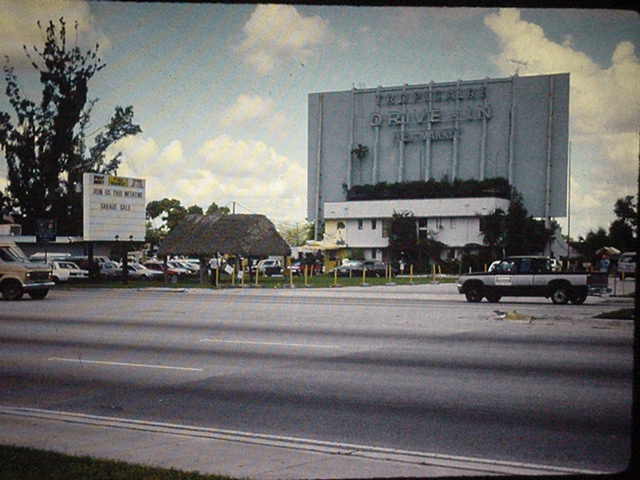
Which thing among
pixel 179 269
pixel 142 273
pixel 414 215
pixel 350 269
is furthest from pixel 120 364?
pixel 414 215

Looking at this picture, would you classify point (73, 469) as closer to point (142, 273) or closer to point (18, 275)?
point (18, 275)

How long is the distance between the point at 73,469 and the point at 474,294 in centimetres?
2603

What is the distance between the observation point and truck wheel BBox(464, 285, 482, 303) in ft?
103

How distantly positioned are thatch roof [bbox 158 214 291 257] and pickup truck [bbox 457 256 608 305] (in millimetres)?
22815

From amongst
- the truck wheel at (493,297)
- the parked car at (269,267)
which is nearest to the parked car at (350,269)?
the parked car at (269,267)

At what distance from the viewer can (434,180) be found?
95375 mm

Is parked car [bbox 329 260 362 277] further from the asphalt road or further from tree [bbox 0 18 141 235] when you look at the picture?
the asphalt road

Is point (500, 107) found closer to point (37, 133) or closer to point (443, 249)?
point (443, 249)

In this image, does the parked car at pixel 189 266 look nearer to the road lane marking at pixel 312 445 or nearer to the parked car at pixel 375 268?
the parked car at pixel 375 268

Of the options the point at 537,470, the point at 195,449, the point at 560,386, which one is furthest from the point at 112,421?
the point at 560,386

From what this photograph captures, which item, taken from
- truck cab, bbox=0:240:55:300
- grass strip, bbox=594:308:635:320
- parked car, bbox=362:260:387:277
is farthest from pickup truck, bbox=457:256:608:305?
parked car, bbox=362:260:387:277

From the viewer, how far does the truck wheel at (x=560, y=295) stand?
97.6ft

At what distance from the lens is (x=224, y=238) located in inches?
2031

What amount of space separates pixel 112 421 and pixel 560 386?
622 cm
